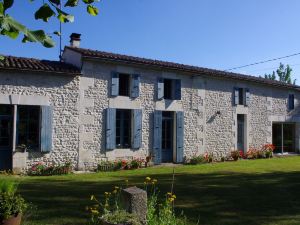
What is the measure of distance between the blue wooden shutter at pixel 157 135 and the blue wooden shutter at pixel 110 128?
1.92 m

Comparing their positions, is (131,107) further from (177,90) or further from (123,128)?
(177,90)

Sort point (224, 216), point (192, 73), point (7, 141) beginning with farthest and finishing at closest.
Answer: point (192, 73), point (7, 141), point (224, 216)

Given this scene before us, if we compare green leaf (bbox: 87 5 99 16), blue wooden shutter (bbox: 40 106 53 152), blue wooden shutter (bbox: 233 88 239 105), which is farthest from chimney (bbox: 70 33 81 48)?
green leaf (bbox: 87 5 99 16)

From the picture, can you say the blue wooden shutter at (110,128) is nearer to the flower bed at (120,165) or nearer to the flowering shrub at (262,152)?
the flower bed at (120,165)

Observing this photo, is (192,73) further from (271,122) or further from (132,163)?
(271,122)

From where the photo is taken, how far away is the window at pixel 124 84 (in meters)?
15.0

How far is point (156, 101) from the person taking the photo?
51.2 ft

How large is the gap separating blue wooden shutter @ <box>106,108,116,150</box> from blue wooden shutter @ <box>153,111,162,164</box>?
1.92 metres

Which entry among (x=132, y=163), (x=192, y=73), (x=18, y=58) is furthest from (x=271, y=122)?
(x=18, y=58)

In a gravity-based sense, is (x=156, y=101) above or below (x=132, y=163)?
above

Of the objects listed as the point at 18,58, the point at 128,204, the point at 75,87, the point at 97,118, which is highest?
the point at 18,58

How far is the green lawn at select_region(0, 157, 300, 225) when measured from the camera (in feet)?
20.3

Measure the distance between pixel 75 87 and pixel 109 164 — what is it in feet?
10.1

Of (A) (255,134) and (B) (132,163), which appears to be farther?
(A) (255,134)
